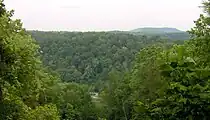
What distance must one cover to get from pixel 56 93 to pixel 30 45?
3467 centimetres

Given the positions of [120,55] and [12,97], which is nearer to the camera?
[12,97]

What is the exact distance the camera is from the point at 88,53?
14312 cm

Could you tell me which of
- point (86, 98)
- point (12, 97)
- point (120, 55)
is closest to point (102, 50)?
point (120, 55)

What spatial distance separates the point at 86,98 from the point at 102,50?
76.8 metres

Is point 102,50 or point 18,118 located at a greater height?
point 18,118

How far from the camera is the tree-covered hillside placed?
124m

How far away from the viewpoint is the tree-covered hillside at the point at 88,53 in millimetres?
124000

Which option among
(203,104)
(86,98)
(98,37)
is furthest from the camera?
(98,37)

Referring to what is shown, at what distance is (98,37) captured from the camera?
6407 inches

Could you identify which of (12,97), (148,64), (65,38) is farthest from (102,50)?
(12,97)

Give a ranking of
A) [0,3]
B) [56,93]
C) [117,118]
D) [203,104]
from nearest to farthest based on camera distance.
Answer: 1. [203,104]
2. [0,3]
3. [56,93]
4. [117,118]

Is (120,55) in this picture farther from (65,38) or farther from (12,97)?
(12,97)

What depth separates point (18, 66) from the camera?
50.3 feet

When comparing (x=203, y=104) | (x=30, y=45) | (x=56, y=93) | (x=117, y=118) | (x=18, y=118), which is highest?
(x=30, y=45)
